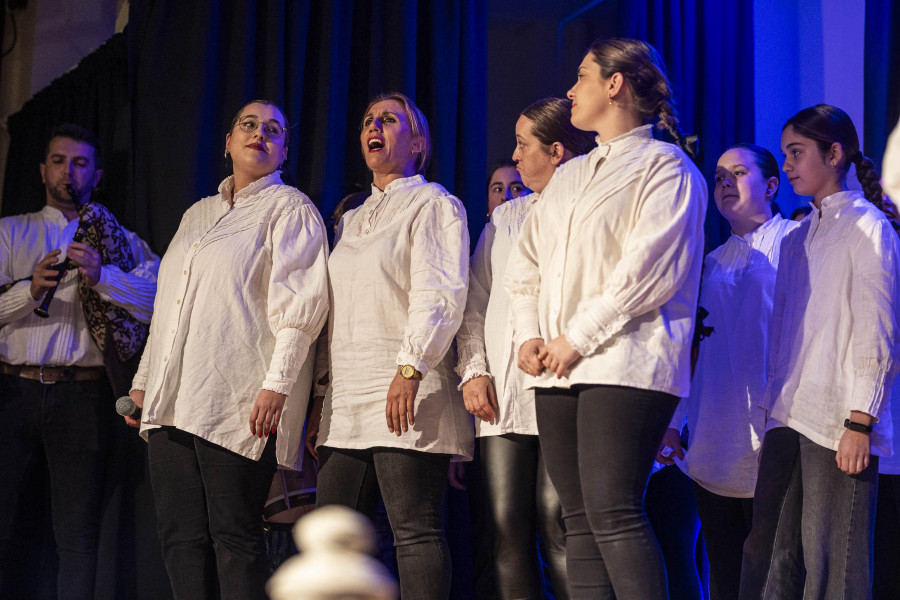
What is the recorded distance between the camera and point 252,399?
2469mm

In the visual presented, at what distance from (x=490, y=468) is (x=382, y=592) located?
1.57m

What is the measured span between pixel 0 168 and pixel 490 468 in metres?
3.95

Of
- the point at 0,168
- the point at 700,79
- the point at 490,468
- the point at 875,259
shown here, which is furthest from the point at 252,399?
the point at 0,168

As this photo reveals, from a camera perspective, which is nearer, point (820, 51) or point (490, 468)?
point (490, 468)

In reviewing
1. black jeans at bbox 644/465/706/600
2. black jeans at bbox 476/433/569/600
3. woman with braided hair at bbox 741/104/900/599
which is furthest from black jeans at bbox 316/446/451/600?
black jeans at bbox 644/465/706/600

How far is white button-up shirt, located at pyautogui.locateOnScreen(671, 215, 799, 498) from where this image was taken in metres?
2.67

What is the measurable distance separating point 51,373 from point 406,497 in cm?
174

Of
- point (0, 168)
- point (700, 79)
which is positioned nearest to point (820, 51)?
point (700, 79)

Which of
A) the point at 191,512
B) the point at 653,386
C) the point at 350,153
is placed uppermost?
the point at 350,153

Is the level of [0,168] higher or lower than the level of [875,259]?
higher

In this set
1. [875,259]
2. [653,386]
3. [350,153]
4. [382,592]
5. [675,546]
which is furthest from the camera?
[350,153]

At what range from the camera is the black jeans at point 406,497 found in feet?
7.18

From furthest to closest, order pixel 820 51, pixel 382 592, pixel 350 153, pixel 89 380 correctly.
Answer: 1. pixel 820 51
2. pixel 350 153
3. pixel 89 380
4. pixel 382 592

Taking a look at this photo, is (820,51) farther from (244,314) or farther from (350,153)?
(244,314)
